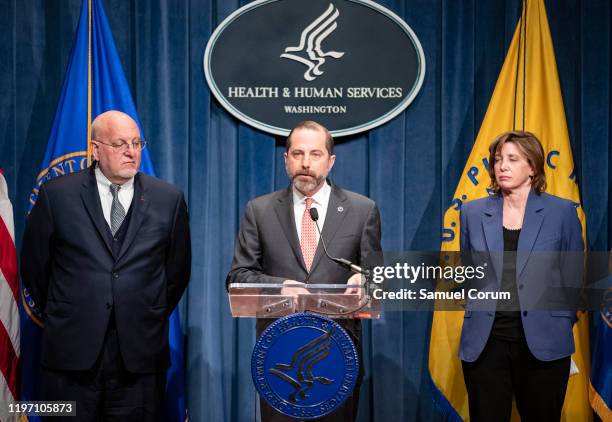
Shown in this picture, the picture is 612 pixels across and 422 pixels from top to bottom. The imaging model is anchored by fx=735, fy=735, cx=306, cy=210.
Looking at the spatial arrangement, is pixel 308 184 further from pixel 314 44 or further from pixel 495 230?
pixel 314 44

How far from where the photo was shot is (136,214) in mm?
3111

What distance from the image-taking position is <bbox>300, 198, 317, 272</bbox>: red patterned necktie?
9.71 feet

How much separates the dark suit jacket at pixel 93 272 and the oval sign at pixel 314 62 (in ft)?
4.01

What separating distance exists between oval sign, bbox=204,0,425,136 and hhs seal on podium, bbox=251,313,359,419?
210 centimetres

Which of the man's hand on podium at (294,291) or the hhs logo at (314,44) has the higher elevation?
the hhs logo at (314,44)

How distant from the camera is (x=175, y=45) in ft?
14.1

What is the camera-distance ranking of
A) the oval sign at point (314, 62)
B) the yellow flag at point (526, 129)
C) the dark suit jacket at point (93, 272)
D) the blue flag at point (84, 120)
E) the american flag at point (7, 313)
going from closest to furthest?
1. the dark suit jacket at point (93, 272)
2. the american flag at point (7, 313)
3. the blue flag at point (84, 120)
4. the yellow flag at point (526, 129)
5. the oval sign at point (314, 62)

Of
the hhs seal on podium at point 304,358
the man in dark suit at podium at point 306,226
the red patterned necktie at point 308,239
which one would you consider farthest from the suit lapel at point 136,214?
the hhs seal on podium at point 304,358

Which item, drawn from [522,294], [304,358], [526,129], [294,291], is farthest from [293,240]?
[526,129]

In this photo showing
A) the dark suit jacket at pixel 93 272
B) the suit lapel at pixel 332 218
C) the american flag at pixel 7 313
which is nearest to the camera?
the suit lapel at pixel 332 218

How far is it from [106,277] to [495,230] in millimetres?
1645

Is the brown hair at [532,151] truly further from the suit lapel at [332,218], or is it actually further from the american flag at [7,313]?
the american flag at [7,313]

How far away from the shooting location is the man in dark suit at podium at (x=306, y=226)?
2934 millimetres

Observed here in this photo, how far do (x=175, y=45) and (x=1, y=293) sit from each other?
67.1 inches
